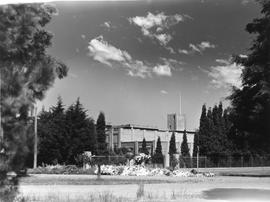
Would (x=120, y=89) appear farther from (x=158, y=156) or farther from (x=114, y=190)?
(x=158, y=156)

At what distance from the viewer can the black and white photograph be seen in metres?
8.96

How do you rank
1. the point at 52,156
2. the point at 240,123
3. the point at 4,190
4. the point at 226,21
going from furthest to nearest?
the point at 240,123
the point at 52,156
the point at 226,21
the point at 4,190

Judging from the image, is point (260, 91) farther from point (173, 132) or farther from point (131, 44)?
point (131, 44)

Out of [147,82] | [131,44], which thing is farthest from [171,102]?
[131,44]

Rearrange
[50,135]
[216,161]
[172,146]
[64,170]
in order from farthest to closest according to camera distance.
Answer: [216,161] < [172,146] < [64,170] < [50,135]

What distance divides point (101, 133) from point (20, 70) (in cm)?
247

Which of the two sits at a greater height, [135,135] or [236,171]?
[135,135]

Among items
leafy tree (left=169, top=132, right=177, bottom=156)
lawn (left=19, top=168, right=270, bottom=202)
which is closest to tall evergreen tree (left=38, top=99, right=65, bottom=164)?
lawn (left=19, top=168, right=270, bottom=202)

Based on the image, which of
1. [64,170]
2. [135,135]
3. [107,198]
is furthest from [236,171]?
[107,198]

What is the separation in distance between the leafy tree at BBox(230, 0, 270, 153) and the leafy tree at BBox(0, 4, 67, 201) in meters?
3.55

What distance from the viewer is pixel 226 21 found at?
9875 millimetres

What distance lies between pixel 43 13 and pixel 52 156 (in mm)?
3056

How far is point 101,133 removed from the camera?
10.9m

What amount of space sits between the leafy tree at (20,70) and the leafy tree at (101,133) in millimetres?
1680
